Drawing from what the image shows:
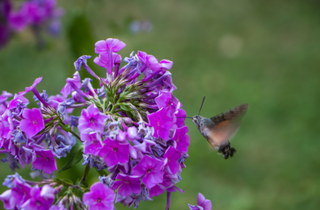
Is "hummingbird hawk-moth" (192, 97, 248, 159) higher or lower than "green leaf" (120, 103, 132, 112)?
higher

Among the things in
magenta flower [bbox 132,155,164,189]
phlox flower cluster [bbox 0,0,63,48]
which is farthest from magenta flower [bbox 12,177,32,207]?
phlox flower cluster [bbox 0,0,63,48]

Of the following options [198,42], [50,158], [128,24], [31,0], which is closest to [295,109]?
[198,42]

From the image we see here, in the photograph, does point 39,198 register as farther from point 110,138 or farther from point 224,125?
point 224,125

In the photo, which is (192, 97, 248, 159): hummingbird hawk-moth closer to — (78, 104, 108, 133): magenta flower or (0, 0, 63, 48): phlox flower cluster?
(78, 104, 108, 133): magenta flower

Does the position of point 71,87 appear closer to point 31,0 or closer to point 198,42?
point 31,0

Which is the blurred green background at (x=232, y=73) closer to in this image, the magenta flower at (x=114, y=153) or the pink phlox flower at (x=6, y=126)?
the pink phlox flower at (x=6, y=126)

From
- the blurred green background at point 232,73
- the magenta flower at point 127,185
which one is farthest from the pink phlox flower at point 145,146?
the blurred green background at point 232,73

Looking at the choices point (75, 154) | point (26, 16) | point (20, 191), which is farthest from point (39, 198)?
point (26, 16)
